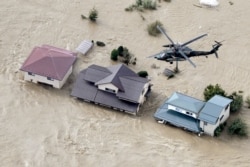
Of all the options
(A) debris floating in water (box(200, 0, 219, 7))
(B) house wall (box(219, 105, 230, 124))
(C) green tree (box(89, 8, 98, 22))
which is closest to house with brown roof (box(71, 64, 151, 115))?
(B) house wall (box(219, 105, 230, 124))

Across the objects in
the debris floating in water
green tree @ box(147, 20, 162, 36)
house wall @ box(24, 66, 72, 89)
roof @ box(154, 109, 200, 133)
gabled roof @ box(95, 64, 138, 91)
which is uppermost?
the debris floating in water

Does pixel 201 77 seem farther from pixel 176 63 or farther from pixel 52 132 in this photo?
pixel 52 132

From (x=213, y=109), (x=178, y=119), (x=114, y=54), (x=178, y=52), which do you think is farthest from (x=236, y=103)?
(x=114, y=54)

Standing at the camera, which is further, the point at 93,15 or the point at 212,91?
the point at 93,15

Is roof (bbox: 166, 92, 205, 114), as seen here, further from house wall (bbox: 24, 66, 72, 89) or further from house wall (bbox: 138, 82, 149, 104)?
house wall (bbox: 24, 66, 72, 89)

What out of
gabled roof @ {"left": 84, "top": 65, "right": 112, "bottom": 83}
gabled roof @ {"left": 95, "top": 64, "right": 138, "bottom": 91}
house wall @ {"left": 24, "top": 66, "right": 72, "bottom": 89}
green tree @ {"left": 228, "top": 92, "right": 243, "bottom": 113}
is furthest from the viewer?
house wall @ {"left": 24, "top": 66, "right": 72, "bottom": 89}

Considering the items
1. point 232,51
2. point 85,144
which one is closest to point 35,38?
point 85,144

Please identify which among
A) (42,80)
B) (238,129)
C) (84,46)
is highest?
(238,129)

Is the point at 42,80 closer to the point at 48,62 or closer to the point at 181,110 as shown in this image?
the point at 48,62
